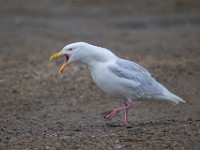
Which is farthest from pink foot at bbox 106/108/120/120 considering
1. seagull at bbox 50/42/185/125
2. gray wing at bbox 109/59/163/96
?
gray wing at bbox 109/59/163/96

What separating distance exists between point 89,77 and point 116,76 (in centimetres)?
406

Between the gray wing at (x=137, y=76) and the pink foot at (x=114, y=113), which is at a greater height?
the gray wing at (x=137, y=76)

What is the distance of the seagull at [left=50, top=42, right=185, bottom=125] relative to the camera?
678 centimetres

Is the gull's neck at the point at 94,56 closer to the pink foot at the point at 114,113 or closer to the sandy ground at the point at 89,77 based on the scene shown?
the pink foot at the point at 114,113

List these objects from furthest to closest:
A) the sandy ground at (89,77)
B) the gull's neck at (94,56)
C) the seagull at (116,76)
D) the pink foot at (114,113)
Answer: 1. the pink foot at (114,113)
2. the gull's neck at (94,56)
3. the seagull at (116,76)
4. the sandy ground at (89,77)

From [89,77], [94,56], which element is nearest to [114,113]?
[94,56]

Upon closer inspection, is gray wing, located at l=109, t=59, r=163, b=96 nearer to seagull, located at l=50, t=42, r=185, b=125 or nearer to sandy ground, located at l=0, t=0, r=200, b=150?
seagull, located at l=50, t=42, r=185, b=125

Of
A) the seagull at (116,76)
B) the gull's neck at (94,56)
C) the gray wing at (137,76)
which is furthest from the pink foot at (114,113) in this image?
the gull's neck at (94,56)

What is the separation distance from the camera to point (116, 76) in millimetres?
6770

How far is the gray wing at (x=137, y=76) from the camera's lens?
682 centimetres

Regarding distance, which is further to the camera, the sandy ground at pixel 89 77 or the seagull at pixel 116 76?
the seagull at pixel 116 76

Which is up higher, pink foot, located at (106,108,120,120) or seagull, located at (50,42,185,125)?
seagull, located at (50,42,185,125)

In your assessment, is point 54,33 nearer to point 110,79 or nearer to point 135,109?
point 135,109

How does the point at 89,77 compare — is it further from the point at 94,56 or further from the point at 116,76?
the point at 116,76
